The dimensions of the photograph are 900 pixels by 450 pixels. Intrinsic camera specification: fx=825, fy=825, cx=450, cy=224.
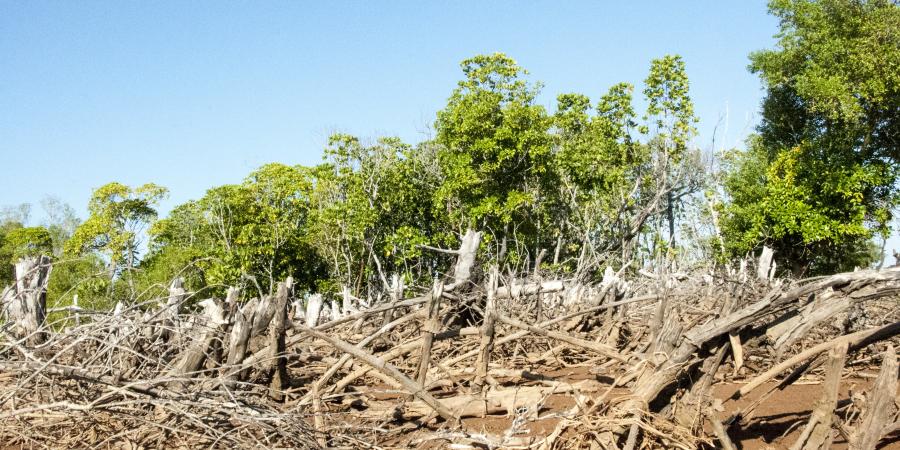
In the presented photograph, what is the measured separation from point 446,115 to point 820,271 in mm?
14134

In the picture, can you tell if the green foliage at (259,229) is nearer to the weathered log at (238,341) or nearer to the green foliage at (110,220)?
the green foliage at (110,220)

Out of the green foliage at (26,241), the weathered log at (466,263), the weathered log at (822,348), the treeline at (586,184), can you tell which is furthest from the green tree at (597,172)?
the green foliage at (26,241)

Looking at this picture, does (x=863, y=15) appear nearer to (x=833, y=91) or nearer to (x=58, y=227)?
(x=833, y=91)

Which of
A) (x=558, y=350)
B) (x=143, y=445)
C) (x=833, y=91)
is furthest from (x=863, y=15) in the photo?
(x=143, y=445)

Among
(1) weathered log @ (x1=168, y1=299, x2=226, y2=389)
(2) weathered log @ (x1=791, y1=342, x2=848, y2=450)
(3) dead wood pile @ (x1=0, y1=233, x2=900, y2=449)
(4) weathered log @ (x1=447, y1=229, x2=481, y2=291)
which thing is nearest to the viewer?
(2) weathered log @ (x1=791, y1=342, x2=848, y2=450)

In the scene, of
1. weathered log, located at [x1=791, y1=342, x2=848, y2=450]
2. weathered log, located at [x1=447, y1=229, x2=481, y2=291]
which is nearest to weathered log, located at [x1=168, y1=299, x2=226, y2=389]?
weathered log, located at [x1=447, y1=229, x2=481, y2=291]

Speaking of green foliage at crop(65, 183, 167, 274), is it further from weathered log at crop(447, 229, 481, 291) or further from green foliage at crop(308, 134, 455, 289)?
weathered log at crop(447, 229, 481, 291)

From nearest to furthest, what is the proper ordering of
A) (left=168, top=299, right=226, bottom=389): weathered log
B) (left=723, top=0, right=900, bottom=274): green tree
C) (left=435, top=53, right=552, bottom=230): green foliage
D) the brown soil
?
the brown soil → (left=168, top=299, right=226, bottom=389): weathered log → (left=723, top=0, right=900, bottom=274): green tree → (left=435, top=53, right=552, bottom=230): green foliage

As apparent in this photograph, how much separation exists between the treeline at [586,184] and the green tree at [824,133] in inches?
2.2

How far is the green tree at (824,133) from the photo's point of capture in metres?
21.0

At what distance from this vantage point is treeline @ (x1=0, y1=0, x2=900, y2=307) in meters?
22.5

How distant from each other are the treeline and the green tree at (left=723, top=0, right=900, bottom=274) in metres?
0.06

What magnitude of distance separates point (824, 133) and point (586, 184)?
23.4 ft

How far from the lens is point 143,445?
207 inches
